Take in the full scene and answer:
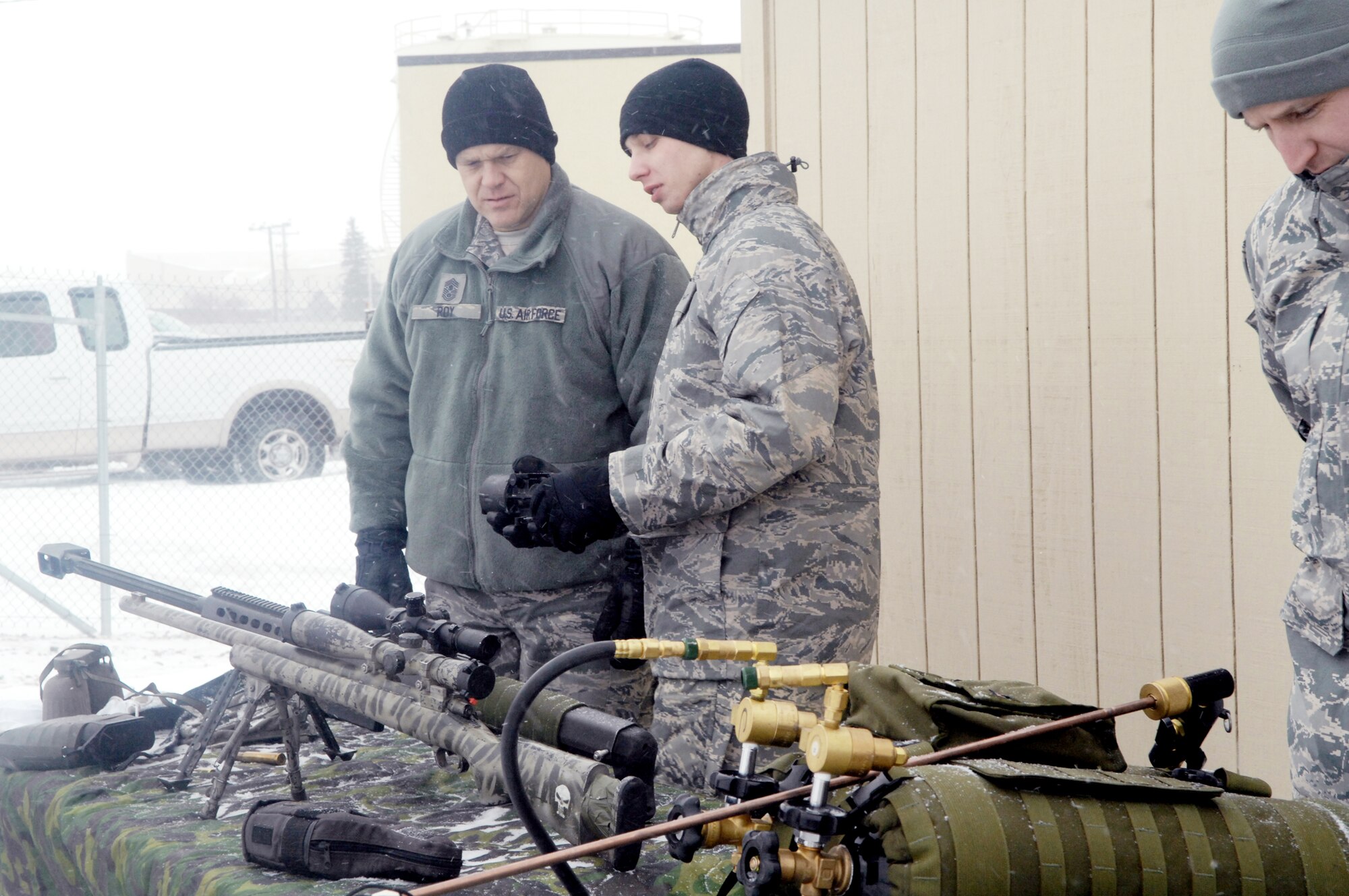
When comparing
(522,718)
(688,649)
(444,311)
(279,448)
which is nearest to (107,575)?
(444,311)

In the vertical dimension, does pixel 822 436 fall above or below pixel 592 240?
below

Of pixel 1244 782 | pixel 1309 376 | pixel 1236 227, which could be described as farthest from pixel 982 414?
pixel 1244 782

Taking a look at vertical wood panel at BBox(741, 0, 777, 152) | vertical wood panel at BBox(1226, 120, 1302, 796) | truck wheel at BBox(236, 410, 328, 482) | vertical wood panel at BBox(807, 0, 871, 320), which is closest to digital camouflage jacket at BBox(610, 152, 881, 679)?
vertical wood panel at BBox(1226, 120, 1302, 796)

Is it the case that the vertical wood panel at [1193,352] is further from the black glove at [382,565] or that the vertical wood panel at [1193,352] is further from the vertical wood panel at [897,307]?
the black glove at [382,565]

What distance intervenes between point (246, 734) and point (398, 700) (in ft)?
1.21

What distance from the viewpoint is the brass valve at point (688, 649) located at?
116cm

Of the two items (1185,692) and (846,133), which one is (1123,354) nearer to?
(846,133)

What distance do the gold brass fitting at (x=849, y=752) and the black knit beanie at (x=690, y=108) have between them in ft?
4.36

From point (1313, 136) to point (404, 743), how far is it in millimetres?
1794

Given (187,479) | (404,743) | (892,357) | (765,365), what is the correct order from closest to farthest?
(765,365) < (404,743) < (892,357) < (187,479)

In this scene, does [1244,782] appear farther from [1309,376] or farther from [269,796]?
[269,796]

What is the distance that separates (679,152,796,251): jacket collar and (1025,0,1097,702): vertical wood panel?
890mm

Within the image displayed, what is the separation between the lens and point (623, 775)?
4.71 feet

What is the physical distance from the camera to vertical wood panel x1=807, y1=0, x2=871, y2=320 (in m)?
3.10
